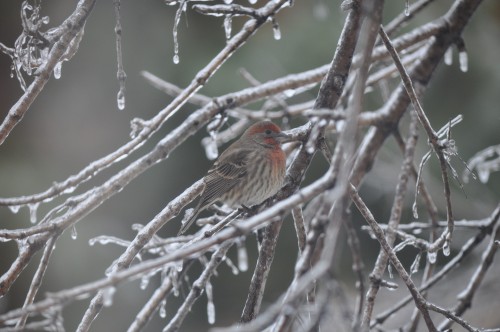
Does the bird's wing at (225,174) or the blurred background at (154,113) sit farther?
the blurred background at (154,113)

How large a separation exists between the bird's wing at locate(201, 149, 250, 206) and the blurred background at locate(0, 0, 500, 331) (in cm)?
236

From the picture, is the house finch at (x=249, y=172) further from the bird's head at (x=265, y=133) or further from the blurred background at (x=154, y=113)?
the blurred background at (x=154, y=113)

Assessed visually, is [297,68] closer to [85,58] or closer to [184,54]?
[184,54]

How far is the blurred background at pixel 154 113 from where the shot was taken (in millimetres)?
7258

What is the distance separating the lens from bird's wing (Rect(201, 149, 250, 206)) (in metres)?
4.29

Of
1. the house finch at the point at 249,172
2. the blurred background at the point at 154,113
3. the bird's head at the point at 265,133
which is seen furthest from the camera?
the blurred background at the point at 154,113

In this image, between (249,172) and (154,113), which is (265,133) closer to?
(249,172)

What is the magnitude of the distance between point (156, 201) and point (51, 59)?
6068mm

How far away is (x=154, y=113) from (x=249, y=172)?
4711 mm

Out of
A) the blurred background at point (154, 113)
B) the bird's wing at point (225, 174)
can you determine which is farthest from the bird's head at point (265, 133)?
the blurred background at point (154, 113)

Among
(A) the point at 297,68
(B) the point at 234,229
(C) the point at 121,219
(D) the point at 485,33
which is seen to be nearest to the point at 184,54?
(A) the point at 297,68

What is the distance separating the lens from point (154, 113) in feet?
29.5

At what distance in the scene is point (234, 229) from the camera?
6.05ft

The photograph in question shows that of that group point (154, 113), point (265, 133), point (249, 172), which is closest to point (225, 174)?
point (249, 172)
